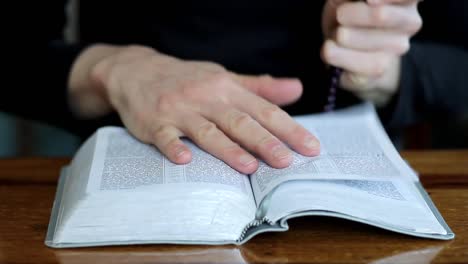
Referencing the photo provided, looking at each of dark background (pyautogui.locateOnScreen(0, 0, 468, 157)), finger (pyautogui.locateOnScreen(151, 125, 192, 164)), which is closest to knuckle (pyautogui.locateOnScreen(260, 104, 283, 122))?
finger (pyautogui.locateOnScreen(151, 125, 192, 164))

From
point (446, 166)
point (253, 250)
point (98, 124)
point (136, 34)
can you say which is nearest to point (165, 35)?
point (136, 34)

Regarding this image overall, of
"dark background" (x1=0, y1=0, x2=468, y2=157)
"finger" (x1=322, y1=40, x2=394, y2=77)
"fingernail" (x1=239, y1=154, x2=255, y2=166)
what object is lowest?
"dark background" (x1=0, y1=0, x2=468, y2=157)

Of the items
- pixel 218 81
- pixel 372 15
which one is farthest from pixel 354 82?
pixel 218 81

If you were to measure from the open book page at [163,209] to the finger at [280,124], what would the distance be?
0.10 metres

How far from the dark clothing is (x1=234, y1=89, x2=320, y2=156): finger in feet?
1.07

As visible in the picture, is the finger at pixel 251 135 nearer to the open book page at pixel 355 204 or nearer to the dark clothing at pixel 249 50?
the open book page at pixel 355 204

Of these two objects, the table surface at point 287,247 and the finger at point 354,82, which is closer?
the table surface at point 287,247

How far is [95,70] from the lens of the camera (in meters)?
0.97

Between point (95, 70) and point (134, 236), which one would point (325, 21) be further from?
point (134, 236)

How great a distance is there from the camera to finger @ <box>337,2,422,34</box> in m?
0.87

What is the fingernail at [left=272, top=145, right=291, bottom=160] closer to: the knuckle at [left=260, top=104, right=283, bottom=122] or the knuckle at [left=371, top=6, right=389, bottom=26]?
the knuckle at [left=260, top=104, right=283, bottom=122]

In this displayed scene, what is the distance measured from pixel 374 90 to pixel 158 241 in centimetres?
57

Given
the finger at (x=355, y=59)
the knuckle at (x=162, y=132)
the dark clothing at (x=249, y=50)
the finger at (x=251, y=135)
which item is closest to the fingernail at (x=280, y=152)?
the finger at (x=251, y=135)

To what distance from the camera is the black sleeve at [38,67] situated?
109cm
